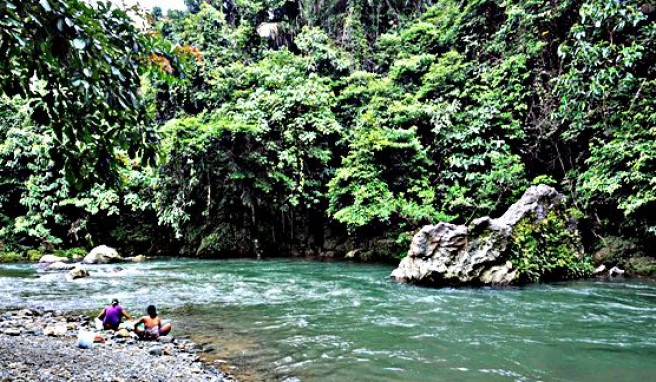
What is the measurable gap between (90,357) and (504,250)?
29.9 feet

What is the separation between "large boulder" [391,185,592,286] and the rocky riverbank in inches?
254

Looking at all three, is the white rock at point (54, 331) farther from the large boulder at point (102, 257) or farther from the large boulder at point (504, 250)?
the large boulder at point (102, 257)

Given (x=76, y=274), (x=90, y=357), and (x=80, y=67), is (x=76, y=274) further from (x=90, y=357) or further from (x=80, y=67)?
(x=80, y=67)

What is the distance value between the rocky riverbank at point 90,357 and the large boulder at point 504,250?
21.2 ft

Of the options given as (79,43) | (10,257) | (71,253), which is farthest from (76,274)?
(79,43)

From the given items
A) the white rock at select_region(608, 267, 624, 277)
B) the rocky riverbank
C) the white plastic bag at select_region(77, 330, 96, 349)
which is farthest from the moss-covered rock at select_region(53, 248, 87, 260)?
the white rock at select_region(608, 267, 624, 277)

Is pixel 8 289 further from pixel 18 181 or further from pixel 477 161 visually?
pixel 477 161

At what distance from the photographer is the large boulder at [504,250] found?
1009 centimetres

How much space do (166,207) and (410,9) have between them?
16650mm

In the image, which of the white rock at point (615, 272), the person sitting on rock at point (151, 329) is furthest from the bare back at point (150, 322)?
the white rock at point (615, 272)

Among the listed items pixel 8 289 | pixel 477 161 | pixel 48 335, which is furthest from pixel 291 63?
pixel 48 335

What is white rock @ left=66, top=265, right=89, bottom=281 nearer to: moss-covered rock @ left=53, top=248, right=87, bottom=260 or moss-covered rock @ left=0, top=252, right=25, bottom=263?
moss-covered rock @ left=53, top=248, right=87, bottom=260

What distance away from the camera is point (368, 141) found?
48.3 feet

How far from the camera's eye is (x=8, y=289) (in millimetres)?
9891
